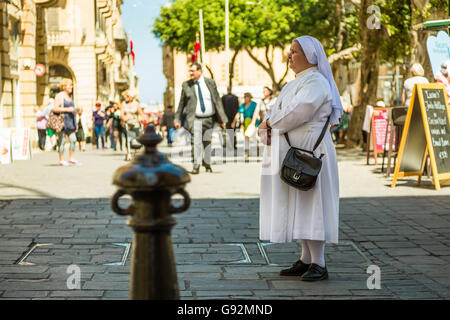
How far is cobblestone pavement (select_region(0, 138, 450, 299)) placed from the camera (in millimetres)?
5113

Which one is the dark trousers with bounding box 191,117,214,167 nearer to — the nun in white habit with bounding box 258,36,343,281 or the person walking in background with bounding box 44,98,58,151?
the nun in white habit with bounding box 258,36,343,281

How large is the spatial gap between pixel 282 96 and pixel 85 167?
37.0ft

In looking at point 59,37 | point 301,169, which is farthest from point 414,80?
point 59,37

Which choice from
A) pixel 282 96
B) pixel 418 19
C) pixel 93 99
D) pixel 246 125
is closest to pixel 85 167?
pixel 246 125

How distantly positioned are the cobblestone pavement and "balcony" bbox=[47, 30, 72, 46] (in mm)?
31266

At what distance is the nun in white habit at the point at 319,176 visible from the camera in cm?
538

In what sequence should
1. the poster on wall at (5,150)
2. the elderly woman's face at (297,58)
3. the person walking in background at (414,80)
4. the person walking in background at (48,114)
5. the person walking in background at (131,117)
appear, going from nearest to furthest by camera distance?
the elderly woman's face at (297,58)
the person walking in background at (414,80)
the poster on wall at (5,150)
the person walking in background at (131,117)
the person walking in background at (48,114)

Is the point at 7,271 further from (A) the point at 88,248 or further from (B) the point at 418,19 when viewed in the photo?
→ (B) the point at 418,19

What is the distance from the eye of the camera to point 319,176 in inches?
214

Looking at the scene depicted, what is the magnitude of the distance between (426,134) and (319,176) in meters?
5.87

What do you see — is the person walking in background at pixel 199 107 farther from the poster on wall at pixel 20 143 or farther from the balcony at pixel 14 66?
the balcony at pixel 14 66

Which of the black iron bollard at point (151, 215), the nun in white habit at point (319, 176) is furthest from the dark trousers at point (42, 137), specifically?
the black iron bollard at point (151, 215)

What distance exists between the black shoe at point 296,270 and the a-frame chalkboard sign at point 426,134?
5.83 meters

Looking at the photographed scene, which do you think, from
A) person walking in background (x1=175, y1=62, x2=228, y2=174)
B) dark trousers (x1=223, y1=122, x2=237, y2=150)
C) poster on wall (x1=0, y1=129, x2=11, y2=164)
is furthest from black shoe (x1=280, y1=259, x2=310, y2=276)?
dark trousers (x1=223, y1=122, x2=237, y2=150)
